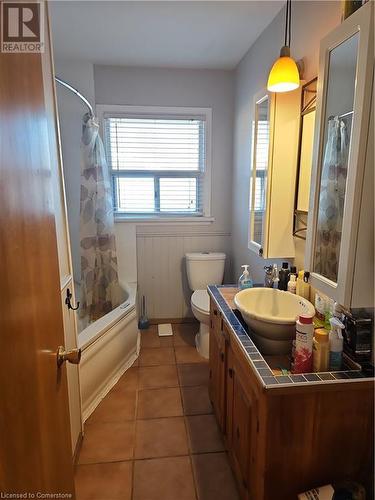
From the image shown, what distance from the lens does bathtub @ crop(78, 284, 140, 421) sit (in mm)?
2021

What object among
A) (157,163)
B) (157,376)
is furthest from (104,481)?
(157,163)

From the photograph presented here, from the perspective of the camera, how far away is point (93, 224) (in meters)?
2.71

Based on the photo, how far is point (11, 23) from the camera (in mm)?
995

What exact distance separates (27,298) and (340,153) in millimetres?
1091

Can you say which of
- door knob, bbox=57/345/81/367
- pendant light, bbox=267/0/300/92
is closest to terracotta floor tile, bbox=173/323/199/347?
door knob, bbox=57/345/81/367

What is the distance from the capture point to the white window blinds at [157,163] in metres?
3.03

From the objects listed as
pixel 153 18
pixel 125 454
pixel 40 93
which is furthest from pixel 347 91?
pixel 125 454

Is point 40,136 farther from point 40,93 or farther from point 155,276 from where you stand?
point 155,276

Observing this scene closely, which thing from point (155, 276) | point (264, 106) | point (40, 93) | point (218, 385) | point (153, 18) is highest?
point (153, 18)

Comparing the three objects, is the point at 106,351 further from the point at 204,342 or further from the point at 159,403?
the point at 204,342

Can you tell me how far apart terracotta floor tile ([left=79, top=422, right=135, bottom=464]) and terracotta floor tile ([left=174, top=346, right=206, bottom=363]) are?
2.65ft

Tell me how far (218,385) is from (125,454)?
2.08ft

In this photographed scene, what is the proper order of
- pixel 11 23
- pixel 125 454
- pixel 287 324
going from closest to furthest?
1. pixel 11 23
2. pixel 287 324
3. pixel 125 454

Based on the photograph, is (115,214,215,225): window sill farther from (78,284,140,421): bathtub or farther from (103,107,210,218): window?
(78,284,140,421): bathtub
